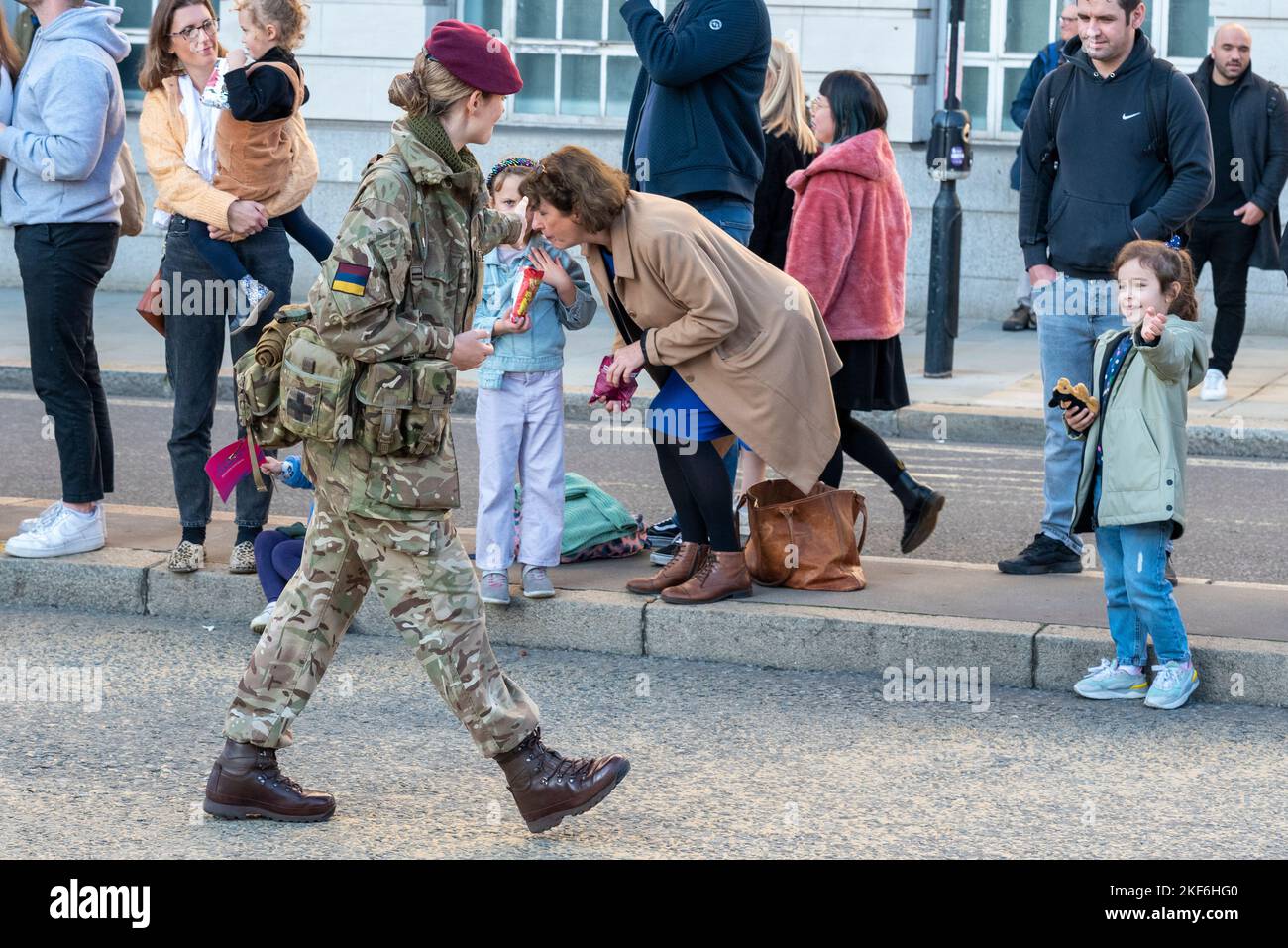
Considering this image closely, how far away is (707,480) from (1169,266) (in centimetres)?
156

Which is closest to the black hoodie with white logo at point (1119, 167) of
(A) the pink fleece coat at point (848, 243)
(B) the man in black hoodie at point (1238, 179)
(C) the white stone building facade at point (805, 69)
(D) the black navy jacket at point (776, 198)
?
(A) the pink fleece coat at point (848, 243)

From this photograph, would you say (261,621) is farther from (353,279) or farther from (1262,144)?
(1262,144)

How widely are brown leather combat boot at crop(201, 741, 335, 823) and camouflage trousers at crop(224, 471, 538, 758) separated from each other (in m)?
0.05

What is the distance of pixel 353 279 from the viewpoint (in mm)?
4238

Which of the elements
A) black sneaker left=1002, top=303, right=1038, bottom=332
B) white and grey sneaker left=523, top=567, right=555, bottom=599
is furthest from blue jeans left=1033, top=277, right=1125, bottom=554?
black sneaker left=1002, top=303, right=1038, bottom=332

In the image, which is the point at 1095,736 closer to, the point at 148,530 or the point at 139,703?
the point at 139,703

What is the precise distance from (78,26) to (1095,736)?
3990 mm

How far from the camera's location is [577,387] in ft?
37.2

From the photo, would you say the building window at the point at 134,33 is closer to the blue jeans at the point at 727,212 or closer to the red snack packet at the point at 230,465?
the blue jeans at the point at 727,212

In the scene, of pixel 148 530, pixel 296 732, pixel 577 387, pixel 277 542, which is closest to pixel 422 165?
pixel 296 732

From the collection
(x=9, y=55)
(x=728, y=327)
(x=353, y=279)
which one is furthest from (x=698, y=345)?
(x=9, y=55)

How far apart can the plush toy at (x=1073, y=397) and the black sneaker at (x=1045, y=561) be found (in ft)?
3.53

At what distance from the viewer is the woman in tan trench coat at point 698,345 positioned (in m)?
5.68

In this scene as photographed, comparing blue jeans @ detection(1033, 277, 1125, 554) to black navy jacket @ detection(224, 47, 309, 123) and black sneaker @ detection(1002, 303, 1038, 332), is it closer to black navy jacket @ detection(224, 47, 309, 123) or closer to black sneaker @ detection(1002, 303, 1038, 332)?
black navy jacket @ detection(224, 47, 309, 123)
